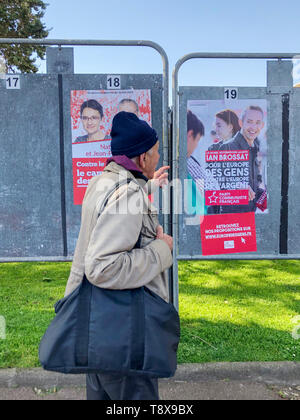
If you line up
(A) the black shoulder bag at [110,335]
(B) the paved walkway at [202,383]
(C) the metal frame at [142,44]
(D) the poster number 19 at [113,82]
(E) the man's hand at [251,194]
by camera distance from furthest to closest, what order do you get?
(E) the man's hand at [251,194]
(D) the poster number 19 at [113,82]
(C) the metal frame at [142,44]
(B) the paved walkway at [202,383]
(A) the black shoulder bag at [110,335]

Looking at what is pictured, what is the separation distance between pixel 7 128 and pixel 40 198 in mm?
659

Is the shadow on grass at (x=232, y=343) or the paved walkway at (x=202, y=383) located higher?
the shadow on grass at (x=232, y=343)

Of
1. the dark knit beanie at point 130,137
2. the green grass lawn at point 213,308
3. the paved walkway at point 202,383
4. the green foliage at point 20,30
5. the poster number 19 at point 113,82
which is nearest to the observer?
the dark knit beanie at point 130,137

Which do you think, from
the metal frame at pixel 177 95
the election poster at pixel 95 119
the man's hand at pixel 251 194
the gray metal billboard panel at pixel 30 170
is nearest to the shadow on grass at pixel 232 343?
the metal frame at pixel 177 95

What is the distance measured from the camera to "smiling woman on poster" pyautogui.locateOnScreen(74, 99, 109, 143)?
3467 mm

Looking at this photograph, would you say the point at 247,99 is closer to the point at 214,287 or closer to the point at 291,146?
the point at 291,146

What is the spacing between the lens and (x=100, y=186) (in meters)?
1.91

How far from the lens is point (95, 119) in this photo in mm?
3477

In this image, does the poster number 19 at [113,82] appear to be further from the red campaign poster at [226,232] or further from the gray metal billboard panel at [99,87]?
the red campaign poster at [226,232]

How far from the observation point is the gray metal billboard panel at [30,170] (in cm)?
348

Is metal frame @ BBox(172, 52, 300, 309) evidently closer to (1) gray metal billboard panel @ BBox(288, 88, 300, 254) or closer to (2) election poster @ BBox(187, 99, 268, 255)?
(2) election poster @ BBox(187, 99, 268, 255)

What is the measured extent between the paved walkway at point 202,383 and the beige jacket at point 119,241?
5.46ft
